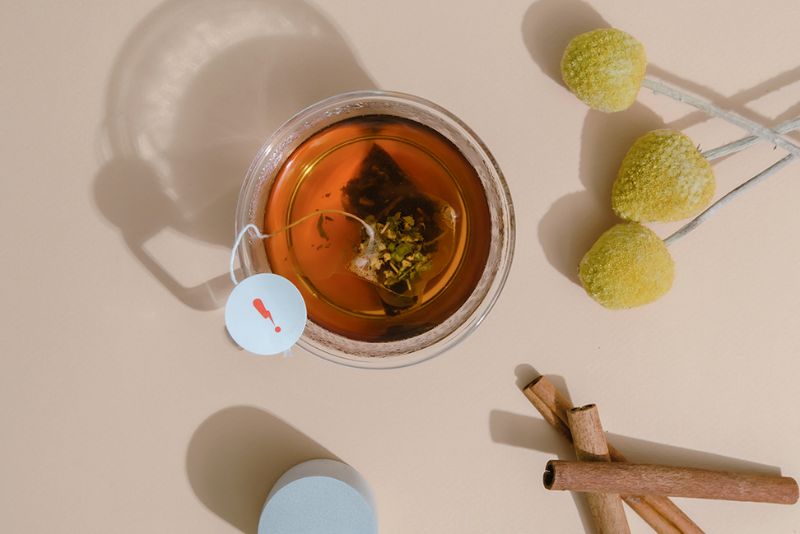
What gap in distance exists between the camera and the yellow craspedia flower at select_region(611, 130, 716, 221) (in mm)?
768

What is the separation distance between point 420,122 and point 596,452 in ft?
1.49

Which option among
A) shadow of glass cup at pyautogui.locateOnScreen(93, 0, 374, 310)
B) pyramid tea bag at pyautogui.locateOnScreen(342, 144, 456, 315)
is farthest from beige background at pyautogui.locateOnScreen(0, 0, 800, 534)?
pyramid tea bag at pyautogui.locateOnScreen(342, 144, 456, 315)

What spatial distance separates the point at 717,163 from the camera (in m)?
0.85

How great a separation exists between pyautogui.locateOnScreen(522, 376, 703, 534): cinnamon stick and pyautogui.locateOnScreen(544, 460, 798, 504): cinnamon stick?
Result: 0.03 meters

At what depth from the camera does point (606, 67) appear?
762mm

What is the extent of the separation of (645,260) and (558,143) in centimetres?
18

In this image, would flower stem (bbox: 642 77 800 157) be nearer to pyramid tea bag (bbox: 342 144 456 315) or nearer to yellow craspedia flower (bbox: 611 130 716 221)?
yellow craspedia flower (bbox: 611 130 716 221)

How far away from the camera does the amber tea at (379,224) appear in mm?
778

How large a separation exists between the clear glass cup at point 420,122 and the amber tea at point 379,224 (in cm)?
1

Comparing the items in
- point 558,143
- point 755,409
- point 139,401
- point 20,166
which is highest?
point 558,143

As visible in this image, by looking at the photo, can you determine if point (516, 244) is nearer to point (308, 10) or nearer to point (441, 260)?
point (441, 260)

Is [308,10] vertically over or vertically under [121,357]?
over

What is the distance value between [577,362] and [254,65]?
56 centimetres

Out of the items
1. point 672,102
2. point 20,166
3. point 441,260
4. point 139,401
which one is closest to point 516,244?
point 441,260
